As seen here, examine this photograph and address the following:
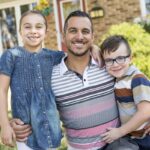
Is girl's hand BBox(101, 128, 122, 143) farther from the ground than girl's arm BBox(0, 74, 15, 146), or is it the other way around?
girl's arm BBox(0, 74, 15, 146)

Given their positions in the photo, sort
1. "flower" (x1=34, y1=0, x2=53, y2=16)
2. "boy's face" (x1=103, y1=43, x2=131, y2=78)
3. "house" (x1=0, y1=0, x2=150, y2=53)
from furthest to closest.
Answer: "flower" (x1=34, y1=0, x2=53, y2=16) < "house" (x1=0, y1=0, x2=150, y2=53) < "boy's face" (x1=103, y1=43, x2=131, y2=78)

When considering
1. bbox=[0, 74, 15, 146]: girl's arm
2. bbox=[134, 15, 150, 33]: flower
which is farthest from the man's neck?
bbox=[134, 15, 150, 33]: flower

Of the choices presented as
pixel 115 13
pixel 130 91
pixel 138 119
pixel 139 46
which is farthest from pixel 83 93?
pixel 115 13

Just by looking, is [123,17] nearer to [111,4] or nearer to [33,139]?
[111,4]

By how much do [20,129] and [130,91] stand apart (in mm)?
809

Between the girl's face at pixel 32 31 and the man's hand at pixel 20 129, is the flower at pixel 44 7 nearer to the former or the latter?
the girl's face at pixel 32 31

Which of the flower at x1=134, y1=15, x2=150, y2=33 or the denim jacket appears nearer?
the denim jacket

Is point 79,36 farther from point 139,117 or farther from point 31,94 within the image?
point 139,117

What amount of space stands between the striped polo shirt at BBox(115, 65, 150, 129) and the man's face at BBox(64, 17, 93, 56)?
35 cm

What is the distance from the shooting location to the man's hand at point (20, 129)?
Answer: 3.20 m

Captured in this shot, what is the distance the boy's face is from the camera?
326 centimetres

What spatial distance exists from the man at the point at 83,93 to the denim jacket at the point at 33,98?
4.3 inches

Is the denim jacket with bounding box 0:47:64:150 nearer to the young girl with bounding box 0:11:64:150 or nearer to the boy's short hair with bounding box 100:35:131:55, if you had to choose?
the young girl with bounding box 0:11:64:150

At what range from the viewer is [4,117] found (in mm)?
3168
